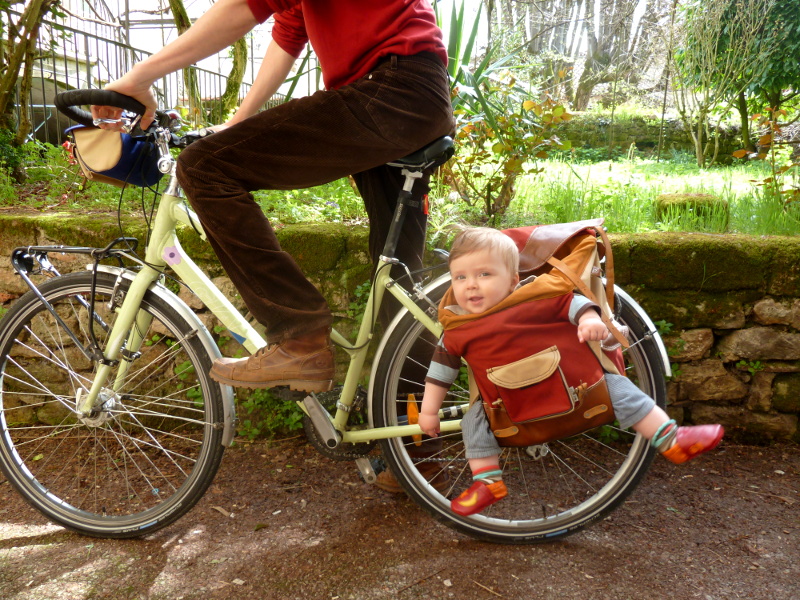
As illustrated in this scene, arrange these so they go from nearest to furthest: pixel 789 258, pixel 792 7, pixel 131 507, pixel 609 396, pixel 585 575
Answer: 1. pixel 609 396
2. pixel 585 575
3. pixel 131 507
4. pixel 789 258
5. pixel 792 7

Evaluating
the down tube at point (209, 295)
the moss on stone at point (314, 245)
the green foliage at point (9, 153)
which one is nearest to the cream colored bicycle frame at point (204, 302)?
the down tube at point (209, 295)

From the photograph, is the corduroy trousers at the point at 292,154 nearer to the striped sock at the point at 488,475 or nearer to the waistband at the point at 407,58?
the waistband at the point at 407,58

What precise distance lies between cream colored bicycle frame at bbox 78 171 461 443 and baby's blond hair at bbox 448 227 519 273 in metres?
0.31

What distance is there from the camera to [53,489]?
A: 2736mm

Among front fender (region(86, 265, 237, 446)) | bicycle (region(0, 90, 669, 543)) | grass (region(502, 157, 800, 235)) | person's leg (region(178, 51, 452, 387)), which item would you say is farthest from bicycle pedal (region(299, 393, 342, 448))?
grass (region(502, 157, 800, 235))

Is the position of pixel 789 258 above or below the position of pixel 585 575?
above

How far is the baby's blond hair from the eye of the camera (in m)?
1.89

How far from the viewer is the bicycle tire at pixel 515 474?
2.08 meters

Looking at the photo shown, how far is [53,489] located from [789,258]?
10.6 ft

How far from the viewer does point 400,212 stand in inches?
82.3

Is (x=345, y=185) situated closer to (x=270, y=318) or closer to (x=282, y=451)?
(x=282, y=451)

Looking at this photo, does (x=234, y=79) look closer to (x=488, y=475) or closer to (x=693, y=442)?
(x=488, y=475)

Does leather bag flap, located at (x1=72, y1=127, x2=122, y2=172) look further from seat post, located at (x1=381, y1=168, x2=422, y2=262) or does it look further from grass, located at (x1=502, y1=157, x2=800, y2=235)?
grass, located at (x1=502, y1=157, x2=800, y2=235)

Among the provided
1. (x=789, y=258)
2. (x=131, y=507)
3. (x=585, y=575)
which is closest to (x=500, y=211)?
(x=789, y=258)
